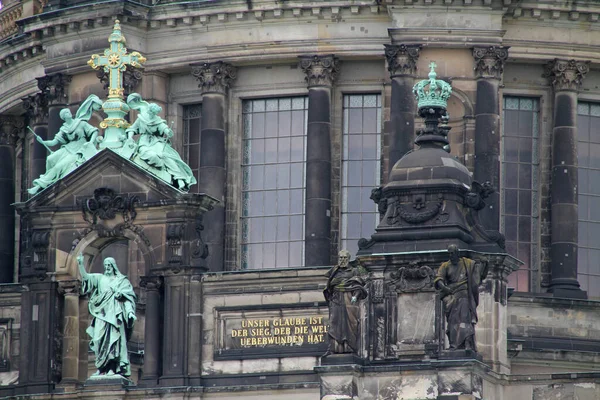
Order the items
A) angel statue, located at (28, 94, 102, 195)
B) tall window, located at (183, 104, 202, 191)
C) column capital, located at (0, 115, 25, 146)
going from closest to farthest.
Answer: angel statue, located at (28, 94, 102, 195), tall window, located at (183, 104, 202, 191), column capital, located at (0, 115, 25, 146)

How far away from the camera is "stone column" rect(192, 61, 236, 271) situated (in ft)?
260

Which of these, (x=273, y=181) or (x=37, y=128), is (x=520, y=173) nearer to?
(x=273, y=181)

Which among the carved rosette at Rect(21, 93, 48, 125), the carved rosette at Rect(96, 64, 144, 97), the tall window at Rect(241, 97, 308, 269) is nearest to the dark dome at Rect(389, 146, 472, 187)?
the tall window at Rect(241, 97, 308, 269)

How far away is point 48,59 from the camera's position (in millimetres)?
81562

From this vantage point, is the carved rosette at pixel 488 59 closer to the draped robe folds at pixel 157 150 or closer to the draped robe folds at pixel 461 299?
the draped robe folds at pixel 157 150

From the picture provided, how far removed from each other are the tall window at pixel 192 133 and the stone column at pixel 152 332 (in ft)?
52.6

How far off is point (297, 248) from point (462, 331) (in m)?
19.5

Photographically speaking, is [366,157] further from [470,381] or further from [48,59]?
[470,381]

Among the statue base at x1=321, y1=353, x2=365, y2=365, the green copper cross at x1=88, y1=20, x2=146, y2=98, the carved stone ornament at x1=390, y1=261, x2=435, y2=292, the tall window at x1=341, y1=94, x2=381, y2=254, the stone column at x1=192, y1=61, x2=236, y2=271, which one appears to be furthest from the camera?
the tall window at x1=341, y1=94, x2=381, y2=254

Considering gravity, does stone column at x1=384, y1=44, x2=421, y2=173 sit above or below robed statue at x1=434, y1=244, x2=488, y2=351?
above

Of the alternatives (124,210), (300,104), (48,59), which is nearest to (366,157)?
(300,104)

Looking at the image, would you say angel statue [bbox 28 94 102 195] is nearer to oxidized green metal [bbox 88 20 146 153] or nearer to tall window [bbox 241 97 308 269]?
oxidized green metal [bbox 88 20 146 153]

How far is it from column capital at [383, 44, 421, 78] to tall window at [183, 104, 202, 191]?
264 inches

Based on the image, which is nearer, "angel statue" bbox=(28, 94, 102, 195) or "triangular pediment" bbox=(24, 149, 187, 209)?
"triangular pediment" bbox=(24, 149, 187, 209)
